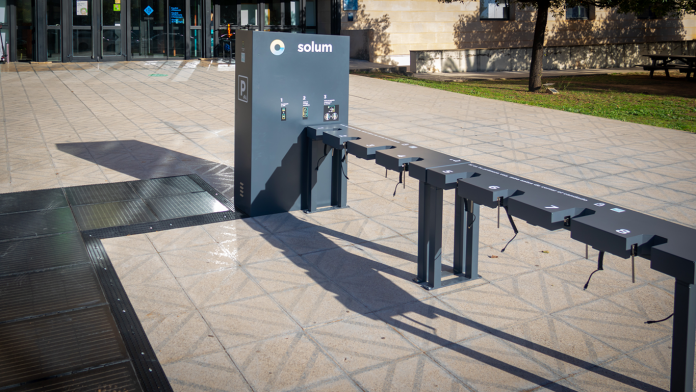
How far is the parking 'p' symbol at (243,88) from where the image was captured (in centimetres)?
620

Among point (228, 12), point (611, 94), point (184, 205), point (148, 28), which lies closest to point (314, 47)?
point (184, 205)

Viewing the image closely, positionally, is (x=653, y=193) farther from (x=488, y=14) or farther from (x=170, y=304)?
(x=488, y=14)

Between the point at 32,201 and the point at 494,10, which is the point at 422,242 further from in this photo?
the point at 494,10

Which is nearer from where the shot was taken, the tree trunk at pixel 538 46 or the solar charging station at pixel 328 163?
the solar charging station at pixel 328 163

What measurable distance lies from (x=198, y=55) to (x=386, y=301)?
75.0ft

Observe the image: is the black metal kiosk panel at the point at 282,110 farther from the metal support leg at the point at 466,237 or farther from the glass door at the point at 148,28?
the glass door at the point at 148,28

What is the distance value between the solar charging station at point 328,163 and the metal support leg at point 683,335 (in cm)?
54

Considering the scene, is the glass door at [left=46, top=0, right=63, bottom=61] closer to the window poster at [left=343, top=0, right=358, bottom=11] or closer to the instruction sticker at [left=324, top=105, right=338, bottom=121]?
the window poster at [left=343, top=0, right=358, bottom=11]

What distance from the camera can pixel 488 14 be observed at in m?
28.9

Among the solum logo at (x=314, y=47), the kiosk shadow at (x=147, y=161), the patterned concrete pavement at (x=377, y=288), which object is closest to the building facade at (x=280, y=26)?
the patterned concrete pavement at (x=377, y=288)

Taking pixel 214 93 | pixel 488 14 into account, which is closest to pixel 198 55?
pixel 214 93

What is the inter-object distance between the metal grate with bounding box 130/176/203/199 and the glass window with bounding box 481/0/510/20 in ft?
79.1

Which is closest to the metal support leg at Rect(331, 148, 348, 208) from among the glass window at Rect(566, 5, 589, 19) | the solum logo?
the solum logo

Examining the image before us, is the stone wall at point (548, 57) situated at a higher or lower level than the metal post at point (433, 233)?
higher
